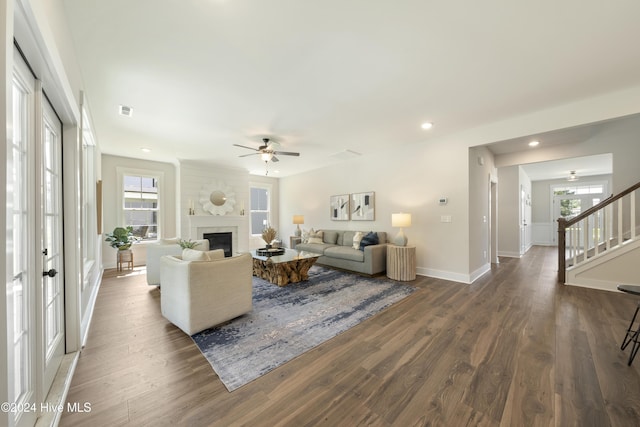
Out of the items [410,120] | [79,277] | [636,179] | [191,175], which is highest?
[410,120]

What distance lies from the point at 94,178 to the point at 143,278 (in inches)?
77.5

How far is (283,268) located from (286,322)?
1.38 metres

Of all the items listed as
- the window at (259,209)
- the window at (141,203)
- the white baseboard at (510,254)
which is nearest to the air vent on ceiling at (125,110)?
the window at (141,203)

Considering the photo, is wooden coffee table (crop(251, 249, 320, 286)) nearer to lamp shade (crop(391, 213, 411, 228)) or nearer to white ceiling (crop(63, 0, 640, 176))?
lamp shade (crop(391, 213, 411, 228))

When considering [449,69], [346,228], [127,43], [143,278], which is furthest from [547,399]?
[143,278]

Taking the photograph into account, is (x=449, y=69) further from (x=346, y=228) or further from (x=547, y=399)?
(x=346, y=228)

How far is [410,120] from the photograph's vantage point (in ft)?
11.7

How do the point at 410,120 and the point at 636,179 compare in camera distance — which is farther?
the point at 636,179

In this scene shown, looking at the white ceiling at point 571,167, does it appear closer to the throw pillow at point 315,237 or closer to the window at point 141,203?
the throw pillow at point 315,237

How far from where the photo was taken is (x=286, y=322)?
8.62 ft

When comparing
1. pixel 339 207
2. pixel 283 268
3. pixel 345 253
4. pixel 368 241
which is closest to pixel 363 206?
pixel 339 207

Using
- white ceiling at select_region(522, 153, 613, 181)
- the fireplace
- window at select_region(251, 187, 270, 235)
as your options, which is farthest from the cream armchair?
white ceiling at select_region(522, 153, 613, 181)

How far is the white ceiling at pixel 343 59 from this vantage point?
5.57 feet

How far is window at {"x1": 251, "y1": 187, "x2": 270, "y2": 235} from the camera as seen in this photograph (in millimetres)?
8047
